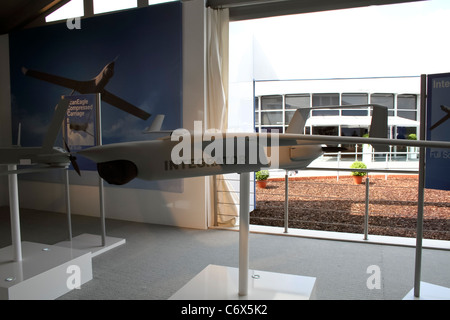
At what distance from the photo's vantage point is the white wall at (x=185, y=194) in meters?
2.92

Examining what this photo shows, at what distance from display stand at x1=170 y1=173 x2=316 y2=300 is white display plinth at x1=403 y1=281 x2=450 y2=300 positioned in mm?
576

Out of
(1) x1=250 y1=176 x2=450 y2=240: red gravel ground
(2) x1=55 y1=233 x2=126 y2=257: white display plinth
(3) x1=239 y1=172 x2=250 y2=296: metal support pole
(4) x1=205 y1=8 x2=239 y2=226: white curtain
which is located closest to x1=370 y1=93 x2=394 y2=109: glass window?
(1) x1=250 y1=176 x2=450 y2=240: red gravel ground

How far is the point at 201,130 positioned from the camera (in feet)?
5.07

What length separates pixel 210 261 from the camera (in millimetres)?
2244

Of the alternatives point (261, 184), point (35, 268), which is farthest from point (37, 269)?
point (261, 184)

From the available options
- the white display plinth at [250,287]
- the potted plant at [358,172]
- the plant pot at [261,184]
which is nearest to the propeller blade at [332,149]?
the white display plinth at [250,287]

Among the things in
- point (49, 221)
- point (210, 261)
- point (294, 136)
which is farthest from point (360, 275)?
point (49, 221)

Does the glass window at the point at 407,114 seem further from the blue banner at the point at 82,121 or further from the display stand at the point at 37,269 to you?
the display stand at the point at 37,269

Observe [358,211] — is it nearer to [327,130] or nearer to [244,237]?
[327,130]

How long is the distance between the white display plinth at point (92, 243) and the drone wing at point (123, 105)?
3.87ft

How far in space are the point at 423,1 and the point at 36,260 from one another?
321 centimetres

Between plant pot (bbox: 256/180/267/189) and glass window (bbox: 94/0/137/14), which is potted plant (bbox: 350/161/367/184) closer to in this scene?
plant pot (bbox: 256/180/267/189)

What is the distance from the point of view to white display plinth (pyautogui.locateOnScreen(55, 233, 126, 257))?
2428 mm

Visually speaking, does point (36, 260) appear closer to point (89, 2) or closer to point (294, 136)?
point (294, 136)
